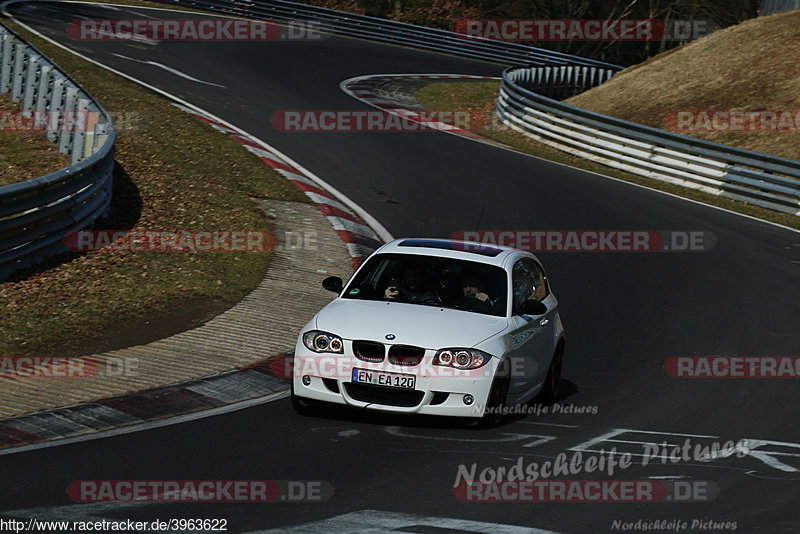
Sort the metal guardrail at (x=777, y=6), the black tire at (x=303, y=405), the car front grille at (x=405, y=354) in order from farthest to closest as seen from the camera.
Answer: the metal guardrail at (x=777, y=6) → the black tire at (x=303, y=405) → the car front grille at (x=405, y=354)

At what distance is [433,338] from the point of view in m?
8.58

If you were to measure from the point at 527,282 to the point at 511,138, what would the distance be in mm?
18880

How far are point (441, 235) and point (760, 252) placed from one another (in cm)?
542

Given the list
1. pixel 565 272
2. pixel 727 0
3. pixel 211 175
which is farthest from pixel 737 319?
pixel 727 0

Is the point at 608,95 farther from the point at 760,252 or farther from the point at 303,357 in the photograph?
the point at 303,357

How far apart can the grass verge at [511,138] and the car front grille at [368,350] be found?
14501 mm

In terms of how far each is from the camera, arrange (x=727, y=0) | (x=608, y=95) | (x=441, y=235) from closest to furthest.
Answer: (x=441, y=235), (x=608, y=95), (x=727, y=0)

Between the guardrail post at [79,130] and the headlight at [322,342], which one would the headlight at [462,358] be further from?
the guardrail post at [79,130]

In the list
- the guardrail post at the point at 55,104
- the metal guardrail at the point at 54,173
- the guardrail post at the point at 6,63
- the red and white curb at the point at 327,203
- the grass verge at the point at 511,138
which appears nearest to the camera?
the metal guardrail at the point at 54,173

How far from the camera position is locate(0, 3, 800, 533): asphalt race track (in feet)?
21.7

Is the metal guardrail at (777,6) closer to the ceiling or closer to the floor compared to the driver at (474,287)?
closer to the ceiling

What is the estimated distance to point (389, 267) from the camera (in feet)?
32.5

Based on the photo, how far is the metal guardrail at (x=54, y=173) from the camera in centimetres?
1226

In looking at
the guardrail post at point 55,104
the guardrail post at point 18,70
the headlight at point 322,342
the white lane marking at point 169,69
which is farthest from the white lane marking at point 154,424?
the white lane marking at point 169,69
